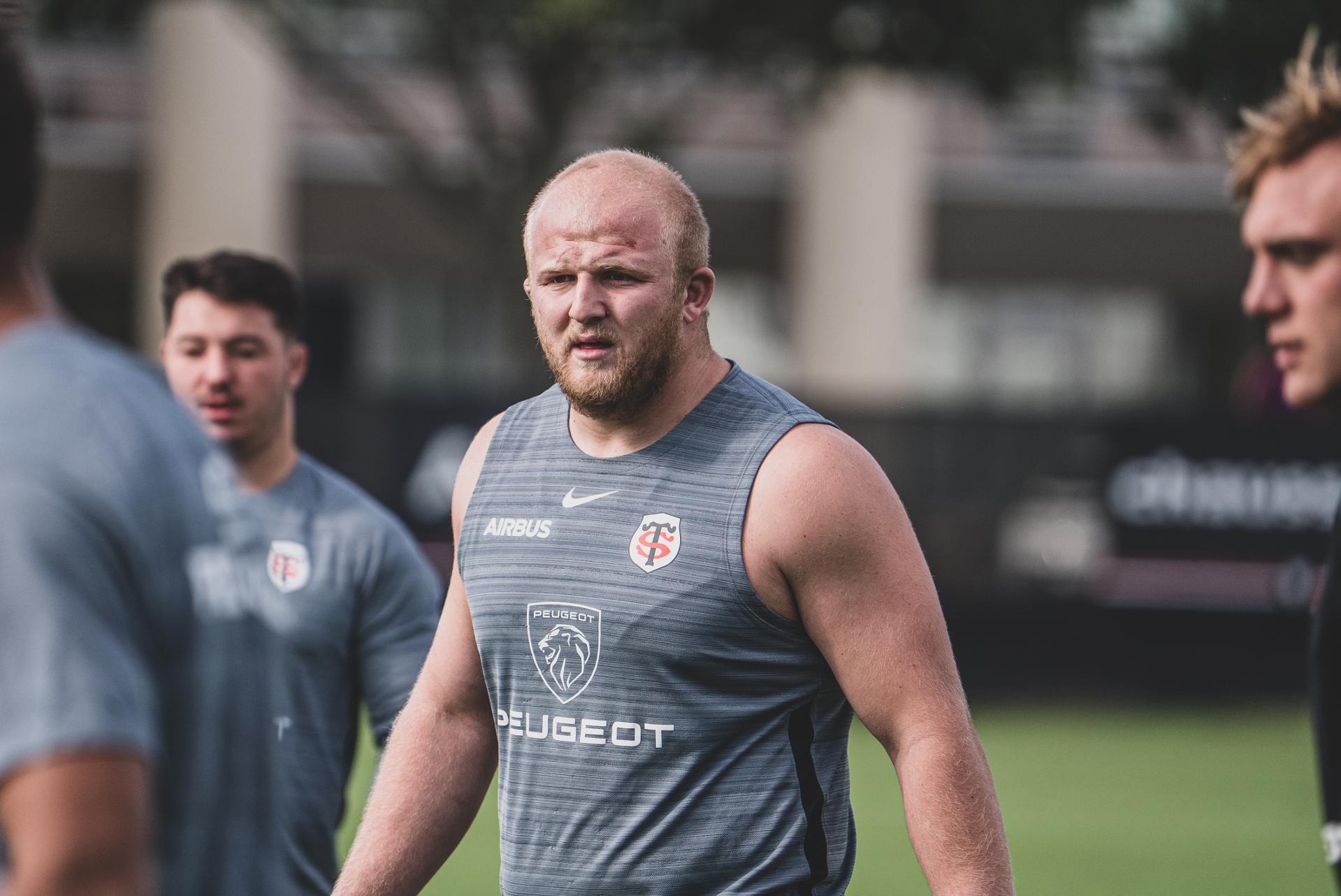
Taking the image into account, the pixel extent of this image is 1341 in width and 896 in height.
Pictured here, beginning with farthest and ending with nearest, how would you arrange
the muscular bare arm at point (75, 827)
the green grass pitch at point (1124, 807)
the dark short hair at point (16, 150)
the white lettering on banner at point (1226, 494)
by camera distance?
the white lettering on banner at point (1226, 494) < the green grass pitch at point (1124, 807) < the dark short hair at point (16, 150) < the muscular bare arm at point (75, 827)

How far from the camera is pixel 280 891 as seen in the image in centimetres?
270

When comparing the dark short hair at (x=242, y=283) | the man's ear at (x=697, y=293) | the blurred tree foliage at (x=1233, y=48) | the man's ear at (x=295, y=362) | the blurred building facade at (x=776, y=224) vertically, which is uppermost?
the blurred building facade at (x=776, y=224)

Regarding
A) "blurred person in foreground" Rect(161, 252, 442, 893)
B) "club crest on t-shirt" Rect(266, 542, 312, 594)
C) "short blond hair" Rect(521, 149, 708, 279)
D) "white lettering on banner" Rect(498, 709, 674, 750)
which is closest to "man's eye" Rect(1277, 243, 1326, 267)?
"short blond hair" Rect(521, 149, 708, 279)

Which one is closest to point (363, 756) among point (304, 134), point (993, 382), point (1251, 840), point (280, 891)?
point (1251, 840)

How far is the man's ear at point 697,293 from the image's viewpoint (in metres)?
3.92

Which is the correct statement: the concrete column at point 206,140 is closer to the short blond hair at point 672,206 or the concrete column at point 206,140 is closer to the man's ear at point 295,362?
the man's ear at point 295,362

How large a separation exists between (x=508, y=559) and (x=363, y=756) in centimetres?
1042

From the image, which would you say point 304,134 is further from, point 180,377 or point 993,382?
point 180,377

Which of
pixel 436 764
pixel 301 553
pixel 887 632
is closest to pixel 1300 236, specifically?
pixel 887 632

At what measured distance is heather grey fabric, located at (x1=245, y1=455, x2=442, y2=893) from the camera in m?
4.61

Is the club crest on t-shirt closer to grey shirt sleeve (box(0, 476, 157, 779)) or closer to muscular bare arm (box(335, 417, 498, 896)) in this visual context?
muscular bare arm (box(335, 417, 498, 896))

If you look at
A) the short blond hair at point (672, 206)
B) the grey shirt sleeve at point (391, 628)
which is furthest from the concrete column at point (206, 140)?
the short blond hair at point (672, 206)

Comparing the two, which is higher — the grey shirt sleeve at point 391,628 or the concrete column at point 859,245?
the concrete column at point 859,245

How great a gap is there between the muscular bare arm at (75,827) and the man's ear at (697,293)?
85.3 inches
